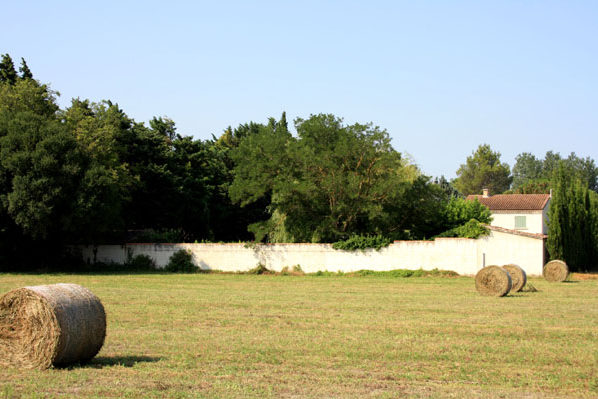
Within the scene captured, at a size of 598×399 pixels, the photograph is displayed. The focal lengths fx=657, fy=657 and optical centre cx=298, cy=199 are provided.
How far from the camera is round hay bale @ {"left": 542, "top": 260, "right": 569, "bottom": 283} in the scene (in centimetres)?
3300

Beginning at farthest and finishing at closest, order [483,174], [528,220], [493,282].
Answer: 1. [483,174]
2. [528,220]
3. [493,282]

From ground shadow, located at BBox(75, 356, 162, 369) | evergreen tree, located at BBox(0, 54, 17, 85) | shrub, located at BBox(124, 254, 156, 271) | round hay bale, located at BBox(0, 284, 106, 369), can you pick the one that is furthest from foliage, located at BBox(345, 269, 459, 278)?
evergreen tree, located at BBox(0, 54, 17, 85)

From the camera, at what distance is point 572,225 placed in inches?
1560

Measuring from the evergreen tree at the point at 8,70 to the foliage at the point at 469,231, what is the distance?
34.1 m

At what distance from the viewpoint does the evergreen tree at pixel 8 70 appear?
4991 centimetres

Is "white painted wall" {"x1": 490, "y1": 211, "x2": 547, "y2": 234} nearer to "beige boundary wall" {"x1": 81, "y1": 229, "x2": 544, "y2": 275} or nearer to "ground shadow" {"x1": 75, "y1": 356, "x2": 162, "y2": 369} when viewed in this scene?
"beige boundary wall" {"x1": 81, "y1": 229, "x2": 544, "y2": 275}

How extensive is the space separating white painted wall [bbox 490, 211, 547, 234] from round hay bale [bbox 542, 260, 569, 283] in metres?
34.9

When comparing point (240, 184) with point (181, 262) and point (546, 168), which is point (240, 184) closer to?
point (181, 262)

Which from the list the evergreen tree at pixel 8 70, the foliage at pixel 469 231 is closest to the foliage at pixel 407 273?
the foliage at pixel 469 231

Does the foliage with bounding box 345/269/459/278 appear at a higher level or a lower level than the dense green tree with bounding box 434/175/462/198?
lower

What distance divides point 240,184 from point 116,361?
3222cm

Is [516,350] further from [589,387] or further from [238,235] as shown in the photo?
[238,235]

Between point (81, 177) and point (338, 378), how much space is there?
3308 centimetres

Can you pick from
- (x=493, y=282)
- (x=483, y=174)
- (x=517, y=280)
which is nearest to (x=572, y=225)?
(x=517, y=280)
